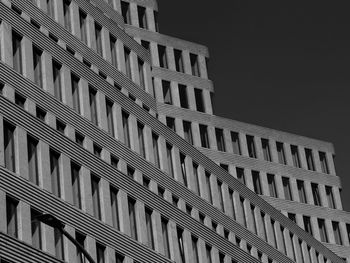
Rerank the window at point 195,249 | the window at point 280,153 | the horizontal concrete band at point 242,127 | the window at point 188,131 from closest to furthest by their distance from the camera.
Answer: the window at point 195,249 → the horizontal concrete band at point 242,127 → the window at point 188,131 → the window at point 280,153

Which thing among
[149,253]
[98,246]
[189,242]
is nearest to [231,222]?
[189,242]

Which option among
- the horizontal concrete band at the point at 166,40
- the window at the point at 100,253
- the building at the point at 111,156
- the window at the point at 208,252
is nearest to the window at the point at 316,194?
the building at the point at 111,156

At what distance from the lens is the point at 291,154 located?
99.4 metres

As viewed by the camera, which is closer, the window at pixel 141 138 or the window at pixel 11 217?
the window at pixel 11 217

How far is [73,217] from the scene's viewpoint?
5103 centimetres

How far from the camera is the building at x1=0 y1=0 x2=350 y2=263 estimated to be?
48.8 m

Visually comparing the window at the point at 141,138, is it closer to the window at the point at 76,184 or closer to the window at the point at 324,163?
the window at the point at 76,184

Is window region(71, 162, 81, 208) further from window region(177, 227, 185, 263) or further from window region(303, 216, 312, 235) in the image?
window region(303, 216, 312, 235)

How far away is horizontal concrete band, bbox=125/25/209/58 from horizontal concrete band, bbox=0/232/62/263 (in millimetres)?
45153

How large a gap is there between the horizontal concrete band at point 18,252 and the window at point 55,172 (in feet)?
15.5

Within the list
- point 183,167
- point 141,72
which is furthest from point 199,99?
point 183,167

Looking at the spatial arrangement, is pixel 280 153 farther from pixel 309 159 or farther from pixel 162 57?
pixel 162 57

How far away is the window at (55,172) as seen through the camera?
166ft

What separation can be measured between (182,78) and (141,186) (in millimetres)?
33357
